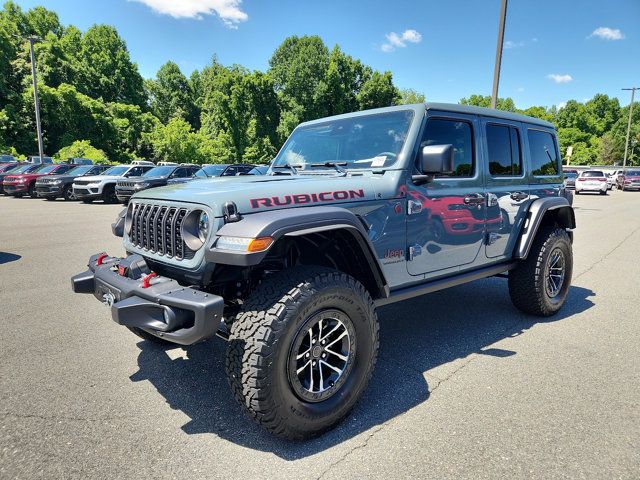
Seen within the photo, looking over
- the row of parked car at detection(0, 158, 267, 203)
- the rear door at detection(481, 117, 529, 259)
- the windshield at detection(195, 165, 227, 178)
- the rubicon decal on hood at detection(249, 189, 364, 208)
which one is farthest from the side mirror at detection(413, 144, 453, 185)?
the windshield at detection(195, 165, 227, 178)

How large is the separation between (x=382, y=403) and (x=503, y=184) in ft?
7.71

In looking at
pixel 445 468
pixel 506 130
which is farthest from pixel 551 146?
pixel 445 468

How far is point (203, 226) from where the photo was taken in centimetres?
248

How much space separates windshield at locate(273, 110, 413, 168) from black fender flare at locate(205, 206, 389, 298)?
0.77 meters

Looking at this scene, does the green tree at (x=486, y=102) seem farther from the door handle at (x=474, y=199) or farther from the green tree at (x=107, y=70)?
the door handle at (x=474, y=199)

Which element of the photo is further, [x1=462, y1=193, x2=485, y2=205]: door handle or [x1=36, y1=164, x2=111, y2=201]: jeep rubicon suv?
[x1=36, y1=164, x2=111, y2=201]: jeep rubicon suv

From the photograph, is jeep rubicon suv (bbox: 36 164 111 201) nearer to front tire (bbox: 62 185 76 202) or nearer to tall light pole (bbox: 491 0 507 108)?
front tire (bbox: 62 185 76 202)

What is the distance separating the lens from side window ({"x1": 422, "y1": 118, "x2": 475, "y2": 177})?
337 cm

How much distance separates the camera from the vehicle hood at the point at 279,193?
2420 millimetres

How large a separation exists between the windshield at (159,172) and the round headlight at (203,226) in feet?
48.8

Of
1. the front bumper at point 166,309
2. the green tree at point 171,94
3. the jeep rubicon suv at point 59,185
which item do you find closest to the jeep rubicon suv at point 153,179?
the jeep rubicon suv at point 59,185

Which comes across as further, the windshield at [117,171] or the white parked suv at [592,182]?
the white parked suv at [592,182]

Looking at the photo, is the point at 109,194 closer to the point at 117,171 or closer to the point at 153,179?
the point at 117,171

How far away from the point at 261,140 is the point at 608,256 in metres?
36.6
